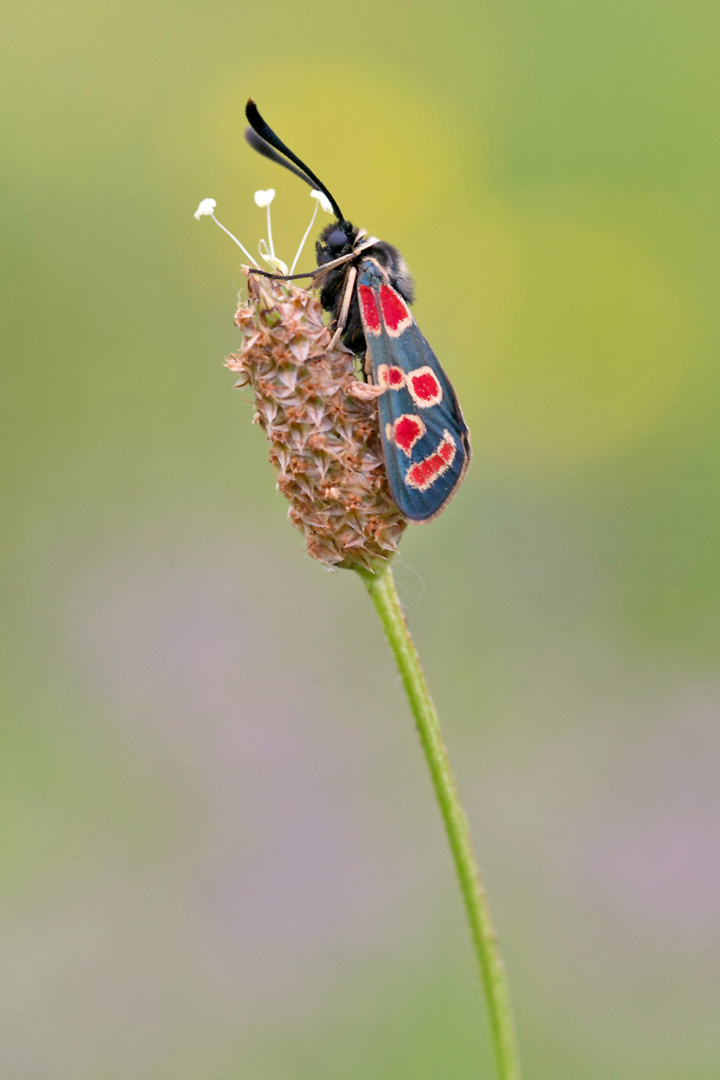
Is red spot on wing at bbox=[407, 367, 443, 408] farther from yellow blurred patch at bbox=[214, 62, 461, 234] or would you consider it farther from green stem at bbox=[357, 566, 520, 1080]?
yellow blurred patch at bbox=[214, 62, 461, 234]

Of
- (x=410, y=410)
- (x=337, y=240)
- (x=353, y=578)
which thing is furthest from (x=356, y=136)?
(x=410, y=410)

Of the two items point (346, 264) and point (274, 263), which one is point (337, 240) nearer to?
point (346, 264)

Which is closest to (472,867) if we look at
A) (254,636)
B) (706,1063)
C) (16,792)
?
(706,1063)

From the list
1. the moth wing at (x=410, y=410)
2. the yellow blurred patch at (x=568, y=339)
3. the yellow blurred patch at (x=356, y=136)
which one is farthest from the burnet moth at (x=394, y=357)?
the yellow blurred patch at (x=356, y=136)

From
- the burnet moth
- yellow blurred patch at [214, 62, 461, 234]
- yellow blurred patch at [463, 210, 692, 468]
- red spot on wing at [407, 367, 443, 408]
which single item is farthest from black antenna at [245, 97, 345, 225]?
yellow blurred patch at [214, 62, 461, 234]

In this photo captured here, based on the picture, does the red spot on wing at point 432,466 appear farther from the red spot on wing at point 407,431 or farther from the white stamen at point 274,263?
the white stamen at point 274,263
